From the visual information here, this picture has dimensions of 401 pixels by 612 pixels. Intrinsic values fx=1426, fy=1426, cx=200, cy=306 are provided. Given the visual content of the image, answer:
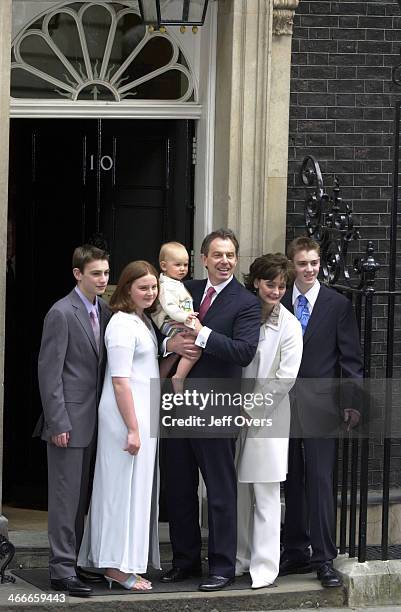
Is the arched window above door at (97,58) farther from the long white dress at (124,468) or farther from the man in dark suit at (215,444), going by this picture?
the long white dress at (124,468)

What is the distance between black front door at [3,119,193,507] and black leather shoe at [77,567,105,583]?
84.4 inches

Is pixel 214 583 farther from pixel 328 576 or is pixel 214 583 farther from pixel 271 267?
pixel 271 267

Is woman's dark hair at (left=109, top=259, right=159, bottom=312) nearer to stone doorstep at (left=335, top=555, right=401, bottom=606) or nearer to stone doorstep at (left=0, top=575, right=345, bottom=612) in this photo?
stone doorstep at (left=0, top=575, right=345, bottom=612)

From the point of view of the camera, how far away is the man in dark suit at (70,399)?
7738mm

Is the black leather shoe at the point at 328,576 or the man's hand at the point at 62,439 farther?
the black leather shoe at the point at 328,576

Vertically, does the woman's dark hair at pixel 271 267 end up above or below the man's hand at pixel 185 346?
above

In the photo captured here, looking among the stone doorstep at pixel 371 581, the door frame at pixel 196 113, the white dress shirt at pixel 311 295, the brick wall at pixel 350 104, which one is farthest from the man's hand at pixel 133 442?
the brick wall at pixel 350 104

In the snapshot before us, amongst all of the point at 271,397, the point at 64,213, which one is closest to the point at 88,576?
the point at 271,397

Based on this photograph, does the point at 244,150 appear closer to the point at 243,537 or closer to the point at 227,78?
the point at 227,78

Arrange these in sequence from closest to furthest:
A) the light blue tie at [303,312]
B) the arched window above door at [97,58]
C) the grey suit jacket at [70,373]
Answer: the grey suit jacket at [70,373] → the light blue tie at [303,312] → the arched window above door at [97,58]

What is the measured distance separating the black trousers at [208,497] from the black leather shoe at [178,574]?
0.03 meters

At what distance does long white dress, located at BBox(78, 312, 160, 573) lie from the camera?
7.80 meters

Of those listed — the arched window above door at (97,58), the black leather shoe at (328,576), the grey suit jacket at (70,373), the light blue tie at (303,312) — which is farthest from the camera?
the arched window above door at (97,58)

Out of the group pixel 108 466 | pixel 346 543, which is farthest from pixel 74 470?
pixel 346 543
